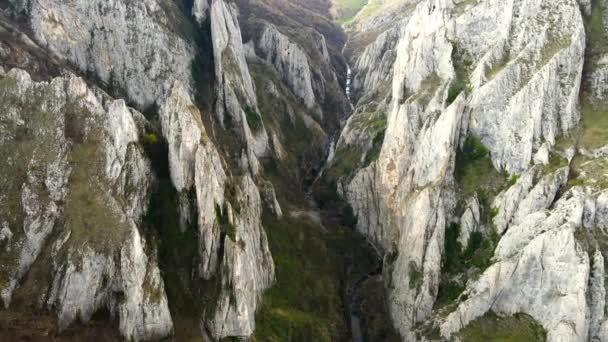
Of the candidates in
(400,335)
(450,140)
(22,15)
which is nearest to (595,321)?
(400,335)

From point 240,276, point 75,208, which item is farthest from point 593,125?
point 75,208

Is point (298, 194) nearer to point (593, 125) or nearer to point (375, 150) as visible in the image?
point (375, 150)

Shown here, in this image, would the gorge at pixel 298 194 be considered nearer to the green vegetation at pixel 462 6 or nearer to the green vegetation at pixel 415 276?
the green vegetation at pixel 415 276

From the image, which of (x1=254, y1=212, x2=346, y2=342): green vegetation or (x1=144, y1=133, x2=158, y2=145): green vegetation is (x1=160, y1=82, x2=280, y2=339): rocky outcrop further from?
(x1=254, y1=212, x2=346, y2=342): green vegetation

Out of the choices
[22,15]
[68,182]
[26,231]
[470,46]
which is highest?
[22,15]

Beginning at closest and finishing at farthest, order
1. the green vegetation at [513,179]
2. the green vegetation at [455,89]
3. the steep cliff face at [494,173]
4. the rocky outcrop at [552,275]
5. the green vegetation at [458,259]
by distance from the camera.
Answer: the rocky outcrop at [552,275] → the steep cliff face at [494,173] → the green vegetation at [458,259] → the green vegetation at [513,179] → the green vegetation at [455,89]

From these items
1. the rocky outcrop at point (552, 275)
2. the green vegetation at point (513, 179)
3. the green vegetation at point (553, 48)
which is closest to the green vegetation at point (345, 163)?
the green vegetation at point (513, 179)

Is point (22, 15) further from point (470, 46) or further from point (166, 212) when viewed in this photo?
point (470, 46)
